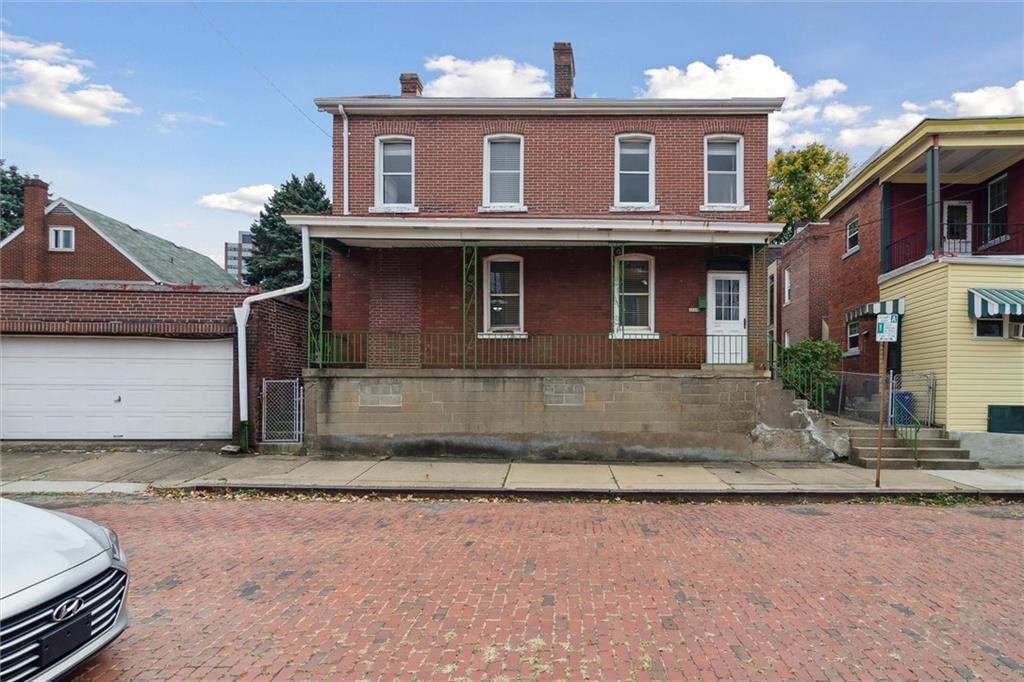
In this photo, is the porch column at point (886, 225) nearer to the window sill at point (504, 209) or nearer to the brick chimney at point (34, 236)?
the window sill at point (504, 209)

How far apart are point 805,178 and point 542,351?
26.0 meters

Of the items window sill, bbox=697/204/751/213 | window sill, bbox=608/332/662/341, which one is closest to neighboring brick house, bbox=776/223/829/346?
window sill, bbox=697/204/751/213

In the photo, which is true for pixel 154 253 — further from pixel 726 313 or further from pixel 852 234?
pixel 852 234

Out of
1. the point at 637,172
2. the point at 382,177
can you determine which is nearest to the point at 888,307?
the point at 637,172

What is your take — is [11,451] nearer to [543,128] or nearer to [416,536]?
[416,536]

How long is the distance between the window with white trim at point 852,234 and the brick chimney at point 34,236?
3217cm

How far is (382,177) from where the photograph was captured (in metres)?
14.9

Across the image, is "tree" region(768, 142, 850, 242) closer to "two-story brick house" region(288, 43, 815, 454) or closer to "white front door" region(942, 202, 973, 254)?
"white front door" region(942, 202, 973, 254)

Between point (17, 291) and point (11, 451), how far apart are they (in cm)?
326

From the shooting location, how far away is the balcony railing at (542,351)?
541 inches

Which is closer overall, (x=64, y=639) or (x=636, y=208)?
(x=64, y=639)

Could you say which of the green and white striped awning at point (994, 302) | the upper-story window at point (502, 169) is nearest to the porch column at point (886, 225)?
the green and white striped awning at point (994, 302)

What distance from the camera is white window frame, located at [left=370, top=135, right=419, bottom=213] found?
1461 cm

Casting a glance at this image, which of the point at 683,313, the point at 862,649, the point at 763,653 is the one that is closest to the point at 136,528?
the point at 763,653
